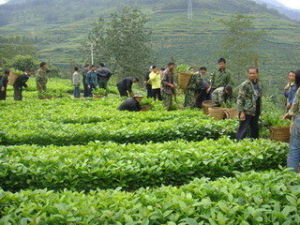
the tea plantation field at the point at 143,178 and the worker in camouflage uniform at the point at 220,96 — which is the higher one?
the worker in camouflage uniform at the point at 220,96

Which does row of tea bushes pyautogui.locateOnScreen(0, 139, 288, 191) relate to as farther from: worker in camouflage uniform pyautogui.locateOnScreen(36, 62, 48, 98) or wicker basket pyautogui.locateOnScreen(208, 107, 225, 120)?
worker in camouflage uniform pyautogui.locateOnScreen(36, 62, 48, 98)

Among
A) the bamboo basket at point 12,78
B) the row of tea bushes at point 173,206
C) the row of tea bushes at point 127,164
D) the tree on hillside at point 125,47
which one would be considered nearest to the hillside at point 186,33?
the tree on hillside at point 125,47

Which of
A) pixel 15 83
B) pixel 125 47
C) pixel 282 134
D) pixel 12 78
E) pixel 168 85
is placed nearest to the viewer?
pixel 282 134

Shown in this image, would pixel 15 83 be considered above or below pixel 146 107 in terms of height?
above

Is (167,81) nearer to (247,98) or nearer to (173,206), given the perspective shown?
(247,98)

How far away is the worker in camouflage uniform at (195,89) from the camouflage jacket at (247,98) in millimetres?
4668

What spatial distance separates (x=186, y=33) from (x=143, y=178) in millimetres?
76582

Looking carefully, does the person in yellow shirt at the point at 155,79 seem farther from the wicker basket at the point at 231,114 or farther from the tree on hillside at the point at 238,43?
the tree on hillside at the point at 238,43

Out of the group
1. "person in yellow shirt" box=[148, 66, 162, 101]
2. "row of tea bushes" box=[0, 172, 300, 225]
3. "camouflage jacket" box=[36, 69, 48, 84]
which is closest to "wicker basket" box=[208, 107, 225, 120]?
"person in yellow shirt" box=[148, 66, 162, 101]

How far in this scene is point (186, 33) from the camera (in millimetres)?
78625

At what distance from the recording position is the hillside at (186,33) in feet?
201

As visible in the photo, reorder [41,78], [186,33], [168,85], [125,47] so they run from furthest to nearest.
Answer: [186,33] < [125,47] < [41,78] < [168,85]

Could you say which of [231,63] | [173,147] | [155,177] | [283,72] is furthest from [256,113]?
[283,72]

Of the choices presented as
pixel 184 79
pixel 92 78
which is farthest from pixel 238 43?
Answer: pixel 184 79
